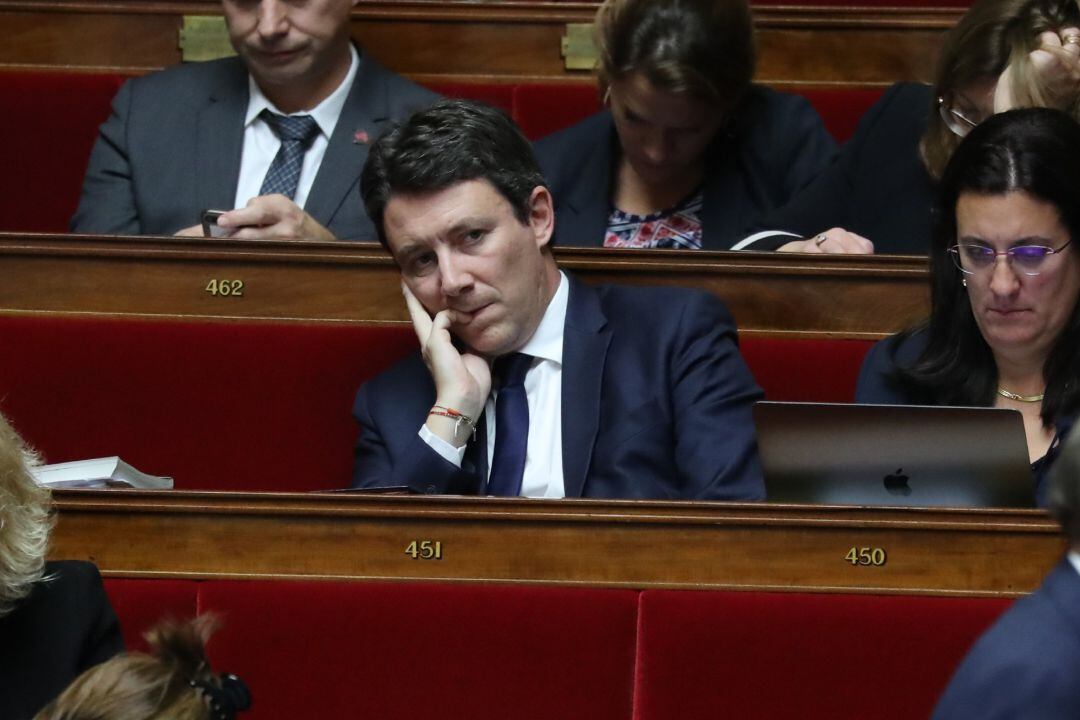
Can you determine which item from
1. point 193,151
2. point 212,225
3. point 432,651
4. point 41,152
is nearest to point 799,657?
point 432,651

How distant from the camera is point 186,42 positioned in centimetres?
175

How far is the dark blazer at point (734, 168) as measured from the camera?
1.51 meters

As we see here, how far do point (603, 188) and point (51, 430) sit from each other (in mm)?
495

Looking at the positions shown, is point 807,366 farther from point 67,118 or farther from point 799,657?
point 67,118

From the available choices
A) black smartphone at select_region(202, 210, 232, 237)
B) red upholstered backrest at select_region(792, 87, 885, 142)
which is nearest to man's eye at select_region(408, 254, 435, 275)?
black smartphone at select_region(202, 210, 232, 237)

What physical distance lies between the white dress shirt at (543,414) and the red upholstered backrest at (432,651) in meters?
0.17

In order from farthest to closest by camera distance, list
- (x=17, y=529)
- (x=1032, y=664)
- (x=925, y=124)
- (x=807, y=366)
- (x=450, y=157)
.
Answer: (x=925, y=124)
(x=807, y=366)
(x=450, y=157)
(x=17, y=529)
(x=1032, y=664)

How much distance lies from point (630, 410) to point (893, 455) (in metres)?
0.22

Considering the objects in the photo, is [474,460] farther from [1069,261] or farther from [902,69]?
[902,69]

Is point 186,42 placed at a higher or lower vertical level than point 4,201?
higher

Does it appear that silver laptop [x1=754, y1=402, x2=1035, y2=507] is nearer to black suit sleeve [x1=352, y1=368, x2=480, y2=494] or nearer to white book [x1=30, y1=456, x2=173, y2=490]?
black suit sleeve [x1=352, y1=368, x2=480, y2=494]

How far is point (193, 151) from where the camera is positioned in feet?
5.08

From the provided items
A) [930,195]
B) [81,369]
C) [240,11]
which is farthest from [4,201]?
[930,195]

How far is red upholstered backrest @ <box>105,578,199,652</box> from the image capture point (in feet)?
3.43
